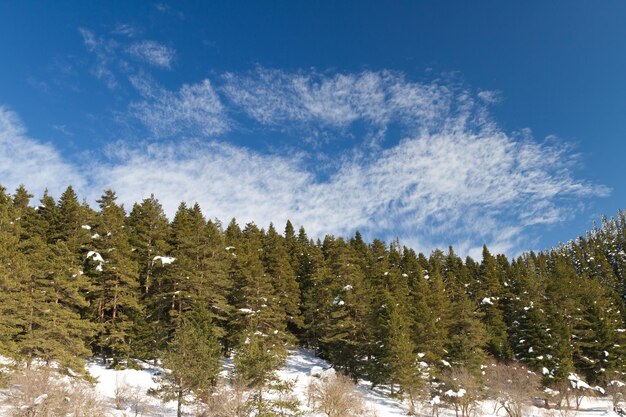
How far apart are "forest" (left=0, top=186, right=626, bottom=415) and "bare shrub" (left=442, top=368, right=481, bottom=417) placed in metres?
2.12

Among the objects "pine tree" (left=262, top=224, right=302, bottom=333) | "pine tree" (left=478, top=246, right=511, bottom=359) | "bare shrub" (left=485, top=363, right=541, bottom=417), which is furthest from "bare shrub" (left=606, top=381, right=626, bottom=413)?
"pine tree" (left=262, top=224, right=302, bottom=333)

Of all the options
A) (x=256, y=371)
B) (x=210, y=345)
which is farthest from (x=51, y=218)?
(x=256, y=371)

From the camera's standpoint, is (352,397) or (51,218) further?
(51,218)

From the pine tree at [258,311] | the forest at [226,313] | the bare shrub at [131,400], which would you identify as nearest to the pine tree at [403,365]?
the forest at [226,313]

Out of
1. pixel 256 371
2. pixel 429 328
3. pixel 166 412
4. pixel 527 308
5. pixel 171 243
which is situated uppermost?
pixel 171 243

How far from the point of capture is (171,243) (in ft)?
209

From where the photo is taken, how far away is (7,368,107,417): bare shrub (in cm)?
2456

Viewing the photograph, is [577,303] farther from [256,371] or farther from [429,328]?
[256,371]

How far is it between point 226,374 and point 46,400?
21305 millimetres

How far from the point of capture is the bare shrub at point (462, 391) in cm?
4597

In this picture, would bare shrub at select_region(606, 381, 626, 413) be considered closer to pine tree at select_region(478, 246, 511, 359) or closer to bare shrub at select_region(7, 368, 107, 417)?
pine tree at select_region(478, 246, 511, 359)

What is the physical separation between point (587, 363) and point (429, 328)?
104ft

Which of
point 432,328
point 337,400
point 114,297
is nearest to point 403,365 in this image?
point 432,328

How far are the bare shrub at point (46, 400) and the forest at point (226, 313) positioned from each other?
6.94m
